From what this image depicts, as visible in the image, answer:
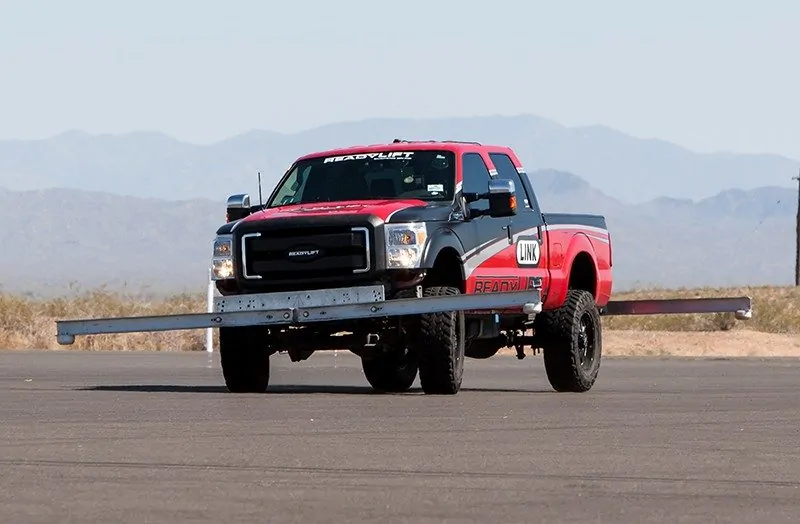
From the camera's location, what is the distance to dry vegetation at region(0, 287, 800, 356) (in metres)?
35.9

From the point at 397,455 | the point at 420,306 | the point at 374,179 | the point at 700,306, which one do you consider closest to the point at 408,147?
the point at 374,179

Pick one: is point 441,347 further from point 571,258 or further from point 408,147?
point 571,258

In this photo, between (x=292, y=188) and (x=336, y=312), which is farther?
(x=292, y=188)

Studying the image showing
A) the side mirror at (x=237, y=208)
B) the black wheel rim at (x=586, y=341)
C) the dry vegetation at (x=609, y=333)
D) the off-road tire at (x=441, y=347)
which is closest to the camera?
the off-road tire at (x=441, y=347)

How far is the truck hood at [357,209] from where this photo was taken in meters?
17.5

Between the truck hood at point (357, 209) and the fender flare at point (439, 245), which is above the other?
the truck hood at point (357, 209)

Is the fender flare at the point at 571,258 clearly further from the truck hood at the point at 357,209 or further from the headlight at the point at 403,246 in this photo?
the headlight at the point at 403,246

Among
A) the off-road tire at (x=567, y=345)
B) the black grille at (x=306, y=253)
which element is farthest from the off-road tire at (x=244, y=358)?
the off-road tire at (x=567, y=345)

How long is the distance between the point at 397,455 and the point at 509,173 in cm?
882

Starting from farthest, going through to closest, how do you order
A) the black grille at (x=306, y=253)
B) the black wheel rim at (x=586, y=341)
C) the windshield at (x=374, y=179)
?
the black wheel rim at (x=586, y=341)
the windshield at (x=374, y=179)
the black grille at (x=306, y=253)

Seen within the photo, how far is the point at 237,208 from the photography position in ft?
61.6

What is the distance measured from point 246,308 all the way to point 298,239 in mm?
790

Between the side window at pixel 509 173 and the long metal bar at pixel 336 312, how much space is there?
6.98 feet

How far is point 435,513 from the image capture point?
8852mm
